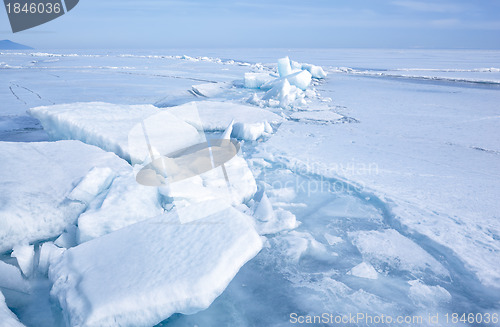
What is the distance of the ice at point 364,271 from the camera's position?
60.2 inches

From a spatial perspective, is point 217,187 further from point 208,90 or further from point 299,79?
point 299,79

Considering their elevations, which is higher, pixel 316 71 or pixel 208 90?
pixel 316 71

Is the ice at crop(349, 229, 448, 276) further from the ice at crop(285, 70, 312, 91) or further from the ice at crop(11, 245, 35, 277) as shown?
the ice at crop(285, 70, 312, 91)

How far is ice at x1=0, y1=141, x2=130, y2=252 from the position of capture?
1.58 m

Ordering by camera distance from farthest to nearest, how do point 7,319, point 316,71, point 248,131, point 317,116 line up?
point 316,71 < point 317,116 < point 248,131 < point 7,319

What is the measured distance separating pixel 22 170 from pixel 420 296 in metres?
2.45

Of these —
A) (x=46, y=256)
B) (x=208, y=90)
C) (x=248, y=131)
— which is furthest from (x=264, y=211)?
(x=208, y=90)

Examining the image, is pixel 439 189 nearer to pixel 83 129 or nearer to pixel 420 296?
pixel 420 296

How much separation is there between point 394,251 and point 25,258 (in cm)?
191

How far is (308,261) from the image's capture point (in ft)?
5.47

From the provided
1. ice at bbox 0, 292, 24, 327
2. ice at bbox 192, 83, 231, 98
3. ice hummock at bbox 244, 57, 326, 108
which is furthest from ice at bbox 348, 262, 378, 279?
ice at bbox 192, 83, 231, 98

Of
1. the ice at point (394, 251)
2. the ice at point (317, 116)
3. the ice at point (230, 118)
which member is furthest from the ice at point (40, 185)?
the ice at point (317, 116)

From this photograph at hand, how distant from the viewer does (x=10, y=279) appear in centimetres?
128

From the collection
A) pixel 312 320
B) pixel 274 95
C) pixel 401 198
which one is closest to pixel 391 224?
pixel 401 198
